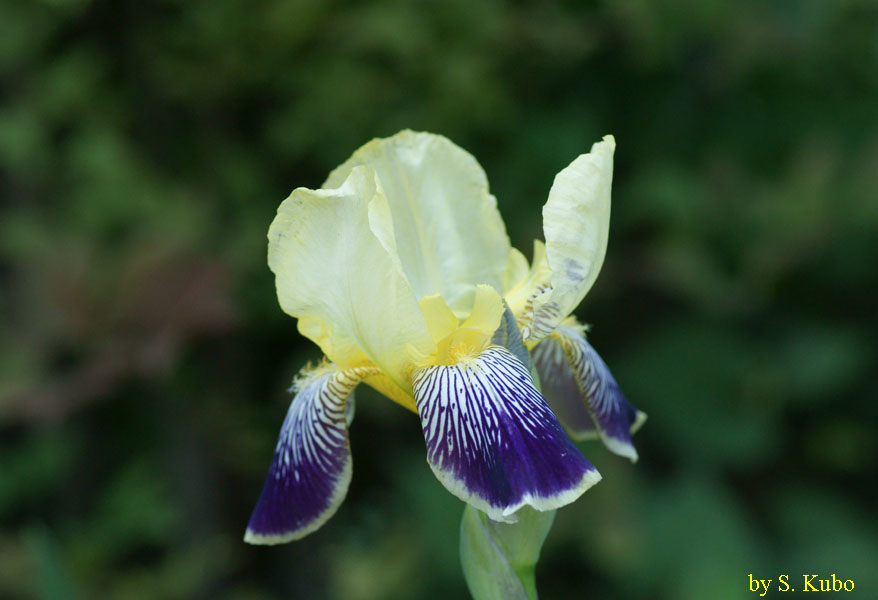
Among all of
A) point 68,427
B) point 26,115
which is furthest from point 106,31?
point 68,427

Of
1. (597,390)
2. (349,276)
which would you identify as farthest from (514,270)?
(349,276)

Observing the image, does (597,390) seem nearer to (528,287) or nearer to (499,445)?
(528,287)

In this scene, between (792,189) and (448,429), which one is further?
(792,189)

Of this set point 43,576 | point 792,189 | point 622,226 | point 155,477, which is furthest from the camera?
point 622,226

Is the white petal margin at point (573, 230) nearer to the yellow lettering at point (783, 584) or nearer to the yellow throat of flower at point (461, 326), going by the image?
the yellow throat of flower at point (461, 326)

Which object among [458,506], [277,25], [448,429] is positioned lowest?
[458,506]

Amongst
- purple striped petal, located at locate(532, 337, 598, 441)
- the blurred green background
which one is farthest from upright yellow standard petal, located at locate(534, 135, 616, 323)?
the blurred green background

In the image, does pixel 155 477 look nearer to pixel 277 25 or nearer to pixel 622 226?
pixel 277 25
